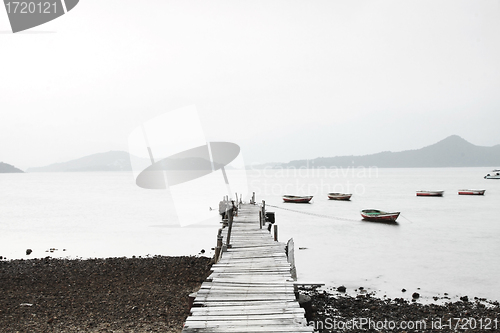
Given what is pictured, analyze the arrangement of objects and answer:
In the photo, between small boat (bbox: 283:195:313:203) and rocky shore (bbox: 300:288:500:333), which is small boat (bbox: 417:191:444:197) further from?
rocky shore (bbox: 300:288:500:333)

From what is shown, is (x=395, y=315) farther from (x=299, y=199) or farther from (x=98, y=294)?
(x=299, y=199)

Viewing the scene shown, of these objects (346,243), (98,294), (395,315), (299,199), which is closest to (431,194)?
(299,199)

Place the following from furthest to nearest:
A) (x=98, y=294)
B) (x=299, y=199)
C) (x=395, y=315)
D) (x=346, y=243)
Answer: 1. (x=299, y=199)
2. (x=346, y=243)
3. (x=98, y=294)
4. (x=395, y=315)

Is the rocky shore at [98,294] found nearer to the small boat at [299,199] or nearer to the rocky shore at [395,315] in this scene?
the rocky shore at [395,315]

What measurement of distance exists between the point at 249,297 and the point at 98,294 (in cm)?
804

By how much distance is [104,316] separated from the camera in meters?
11.6

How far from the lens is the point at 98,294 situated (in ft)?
45.7

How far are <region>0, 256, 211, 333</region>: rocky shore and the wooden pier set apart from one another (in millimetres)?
2382

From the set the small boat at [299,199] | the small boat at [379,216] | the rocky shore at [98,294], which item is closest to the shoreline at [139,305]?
the rocky shore at [98,294]

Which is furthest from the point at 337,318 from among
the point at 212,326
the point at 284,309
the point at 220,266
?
the point at 212,326

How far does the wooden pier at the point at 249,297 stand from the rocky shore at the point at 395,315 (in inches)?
98.5

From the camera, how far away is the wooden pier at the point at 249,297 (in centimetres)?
695

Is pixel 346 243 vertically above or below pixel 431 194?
above

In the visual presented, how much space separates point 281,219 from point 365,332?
32.8 metres
